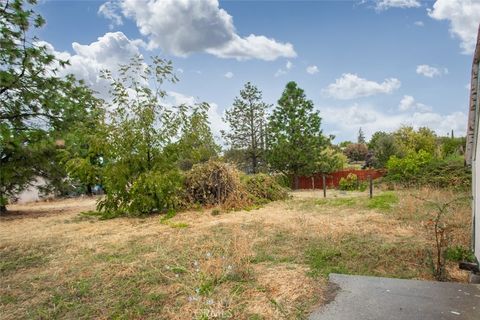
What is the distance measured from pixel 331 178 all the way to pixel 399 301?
20.9 meters

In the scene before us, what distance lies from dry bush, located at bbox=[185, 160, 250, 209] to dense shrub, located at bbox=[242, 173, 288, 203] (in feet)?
3.04

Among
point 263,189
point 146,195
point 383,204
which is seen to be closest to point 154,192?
point 146,195

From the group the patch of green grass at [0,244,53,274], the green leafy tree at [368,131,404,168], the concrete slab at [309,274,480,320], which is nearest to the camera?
the concrete slab at [309,274,480,320]

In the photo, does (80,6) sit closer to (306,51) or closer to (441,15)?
(306,51)

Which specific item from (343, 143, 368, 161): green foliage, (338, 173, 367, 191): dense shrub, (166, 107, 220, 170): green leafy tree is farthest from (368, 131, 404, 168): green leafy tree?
(166, 107, 220, 170): green leafy tree

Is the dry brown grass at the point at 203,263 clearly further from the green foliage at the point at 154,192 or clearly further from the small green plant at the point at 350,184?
the small green plant at the point at 350,184

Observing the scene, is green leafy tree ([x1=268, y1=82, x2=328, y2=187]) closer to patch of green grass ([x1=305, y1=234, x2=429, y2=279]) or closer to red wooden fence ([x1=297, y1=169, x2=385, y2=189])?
red wooden fence ([x1=297, y1=169, x2=385, y2=189])

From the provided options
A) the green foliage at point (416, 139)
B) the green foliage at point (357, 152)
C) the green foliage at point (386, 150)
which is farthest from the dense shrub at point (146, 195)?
the green foliage at point (357, 152)

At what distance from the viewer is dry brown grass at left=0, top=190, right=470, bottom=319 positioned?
349cm

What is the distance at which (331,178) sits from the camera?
2356 cm

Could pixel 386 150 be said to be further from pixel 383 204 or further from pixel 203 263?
pixel 203 263

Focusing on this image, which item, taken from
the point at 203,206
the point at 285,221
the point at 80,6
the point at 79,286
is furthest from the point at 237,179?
the point at 79,286

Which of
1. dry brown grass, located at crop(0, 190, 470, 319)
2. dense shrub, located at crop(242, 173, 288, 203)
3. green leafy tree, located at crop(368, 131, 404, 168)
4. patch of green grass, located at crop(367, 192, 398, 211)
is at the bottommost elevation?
dry brown grass, located at crop(0, 190, 470, 319)

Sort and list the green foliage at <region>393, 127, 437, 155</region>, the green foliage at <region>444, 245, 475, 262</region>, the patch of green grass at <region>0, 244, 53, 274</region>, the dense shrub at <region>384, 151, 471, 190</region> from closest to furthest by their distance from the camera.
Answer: the green foliage at <region>444, 245, 475, 262</region>
the patch of green grass at <region>0, 244, 53, 274</region>
the dense shrub at <region>384, 151, 471, 190</region>
the green foliage at <region>393, 127, 437, 155</region>
